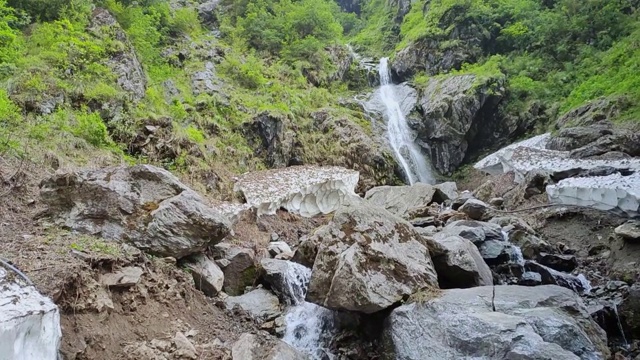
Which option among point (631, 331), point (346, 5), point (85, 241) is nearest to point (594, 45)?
point (631, 331)

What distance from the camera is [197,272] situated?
6668 millimetres

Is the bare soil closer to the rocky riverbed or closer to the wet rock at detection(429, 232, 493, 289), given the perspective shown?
the rocky riverbed

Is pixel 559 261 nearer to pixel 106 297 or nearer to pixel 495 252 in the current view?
pixel 495 252

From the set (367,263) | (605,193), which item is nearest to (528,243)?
(605,193)

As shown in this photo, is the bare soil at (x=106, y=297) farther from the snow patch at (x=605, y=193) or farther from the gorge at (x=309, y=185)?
the snow patch at (x=605, y=193)

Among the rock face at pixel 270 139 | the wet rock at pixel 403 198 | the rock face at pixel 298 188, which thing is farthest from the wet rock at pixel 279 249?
the rock face at pixel 270 139

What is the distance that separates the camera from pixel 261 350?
5.48 metres

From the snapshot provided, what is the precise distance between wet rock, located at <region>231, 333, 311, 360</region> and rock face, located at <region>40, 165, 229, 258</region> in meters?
1.84

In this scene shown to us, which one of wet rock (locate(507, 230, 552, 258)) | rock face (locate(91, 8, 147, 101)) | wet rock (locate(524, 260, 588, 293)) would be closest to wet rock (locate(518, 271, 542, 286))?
wet rock (locate(524, 260, 588, 293))

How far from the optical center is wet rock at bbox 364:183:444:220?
13.4m

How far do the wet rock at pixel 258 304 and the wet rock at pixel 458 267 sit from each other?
296 cm

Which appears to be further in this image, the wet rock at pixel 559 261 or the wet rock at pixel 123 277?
the wet rock at pixel 559 261

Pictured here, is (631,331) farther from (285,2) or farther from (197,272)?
(285,2)

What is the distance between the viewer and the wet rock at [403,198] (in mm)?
13386
